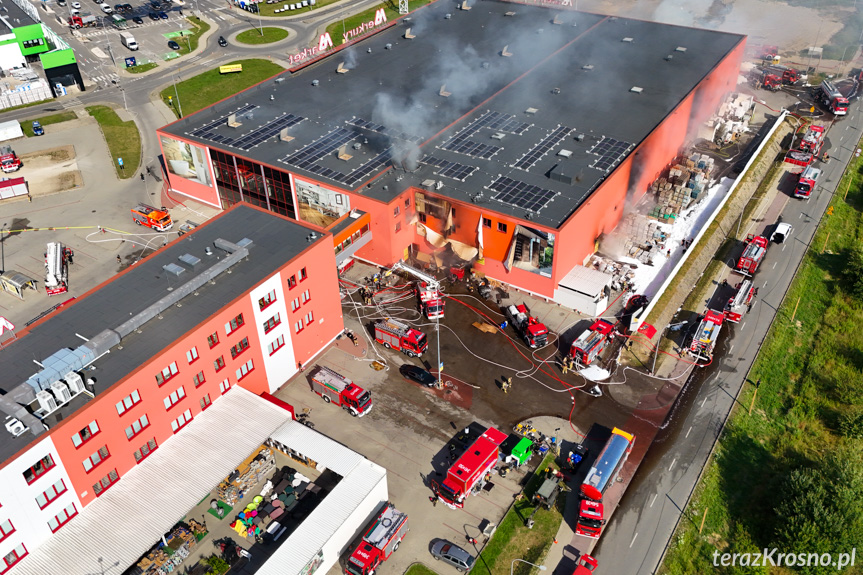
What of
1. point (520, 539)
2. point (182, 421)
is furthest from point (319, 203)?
point (520, 539)

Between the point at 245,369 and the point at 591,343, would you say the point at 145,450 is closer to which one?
the point at 245,369

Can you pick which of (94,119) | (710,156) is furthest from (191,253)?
(710,156)

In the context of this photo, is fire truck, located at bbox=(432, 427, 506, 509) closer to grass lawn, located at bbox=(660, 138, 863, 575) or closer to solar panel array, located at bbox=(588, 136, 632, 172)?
grass lawn, located at bbox=(660, 138, 863, 575)

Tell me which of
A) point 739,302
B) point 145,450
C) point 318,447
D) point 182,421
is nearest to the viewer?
point 145,450

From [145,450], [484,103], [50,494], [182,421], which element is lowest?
[182,421]

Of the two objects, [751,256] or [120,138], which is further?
[120,138]

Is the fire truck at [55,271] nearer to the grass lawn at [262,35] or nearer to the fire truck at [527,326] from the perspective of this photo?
the fire truck at [527,326]

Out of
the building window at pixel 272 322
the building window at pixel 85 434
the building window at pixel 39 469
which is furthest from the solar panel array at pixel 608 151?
the building window at pixel 39 469
